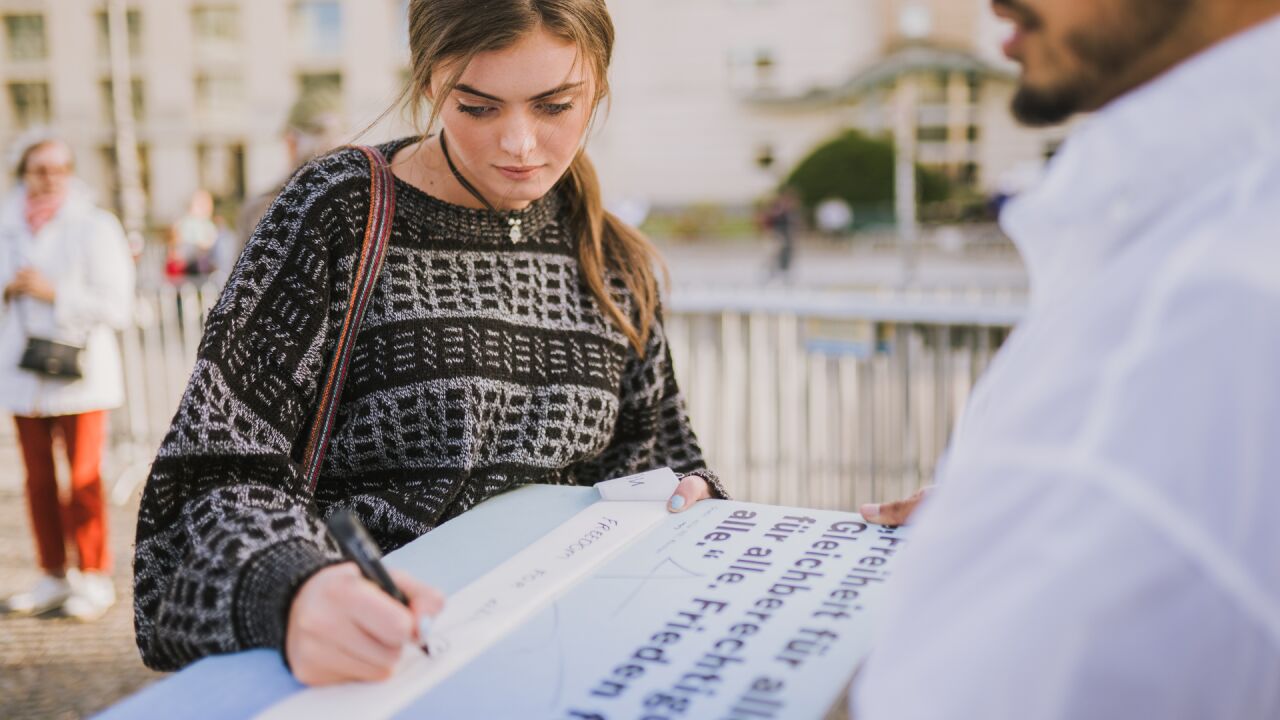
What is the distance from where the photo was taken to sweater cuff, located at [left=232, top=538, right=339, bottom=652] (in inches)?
45.3

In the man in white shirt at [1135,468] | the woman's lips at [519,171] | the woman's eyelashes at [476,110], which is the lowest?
the man in white shirt at [1135,468]

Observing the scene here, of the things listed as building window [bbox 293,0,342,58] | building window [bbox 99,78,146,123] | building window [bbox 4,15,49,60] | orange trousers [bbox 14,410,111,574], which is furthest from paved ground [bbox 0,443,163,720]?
building window [bbox 4,15,49,60]

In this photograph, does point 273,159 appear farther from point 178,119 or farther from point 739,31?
point 739,31

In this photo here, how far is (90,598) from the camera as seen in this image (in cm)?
470

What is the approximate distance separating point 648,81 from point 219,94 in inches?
664

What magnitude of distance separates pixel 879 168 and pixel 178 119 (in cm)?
2716

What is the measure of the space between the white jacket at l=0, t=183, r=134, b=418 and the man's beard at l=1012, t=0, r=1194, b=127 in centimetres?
488

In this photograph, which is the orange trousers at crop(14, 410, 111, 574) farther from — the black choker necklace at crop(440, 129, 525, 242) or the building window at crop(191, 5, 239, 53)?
the building window at crop(191, 5, 239, 53)

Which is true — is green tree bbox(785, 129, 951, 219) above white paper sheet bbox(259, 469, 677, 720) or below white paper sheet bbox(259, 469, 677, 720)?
above

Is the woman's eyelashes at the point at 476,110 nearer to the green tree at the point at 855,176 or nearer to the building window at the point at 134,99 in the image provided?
the green tree at the point at 855,176

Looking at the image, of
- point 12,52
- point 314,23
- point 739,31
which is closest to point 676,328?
point 739,31

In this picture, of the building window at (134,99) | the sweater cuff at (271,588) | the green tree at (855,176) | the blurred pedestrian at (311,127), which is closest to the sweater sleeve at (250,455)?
the sweater cuff at (271,588)

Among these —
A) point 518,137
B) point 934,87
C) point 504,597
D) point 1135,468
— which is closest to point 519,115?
point 518,137

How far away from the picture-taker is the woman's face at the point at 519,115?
1.64m
